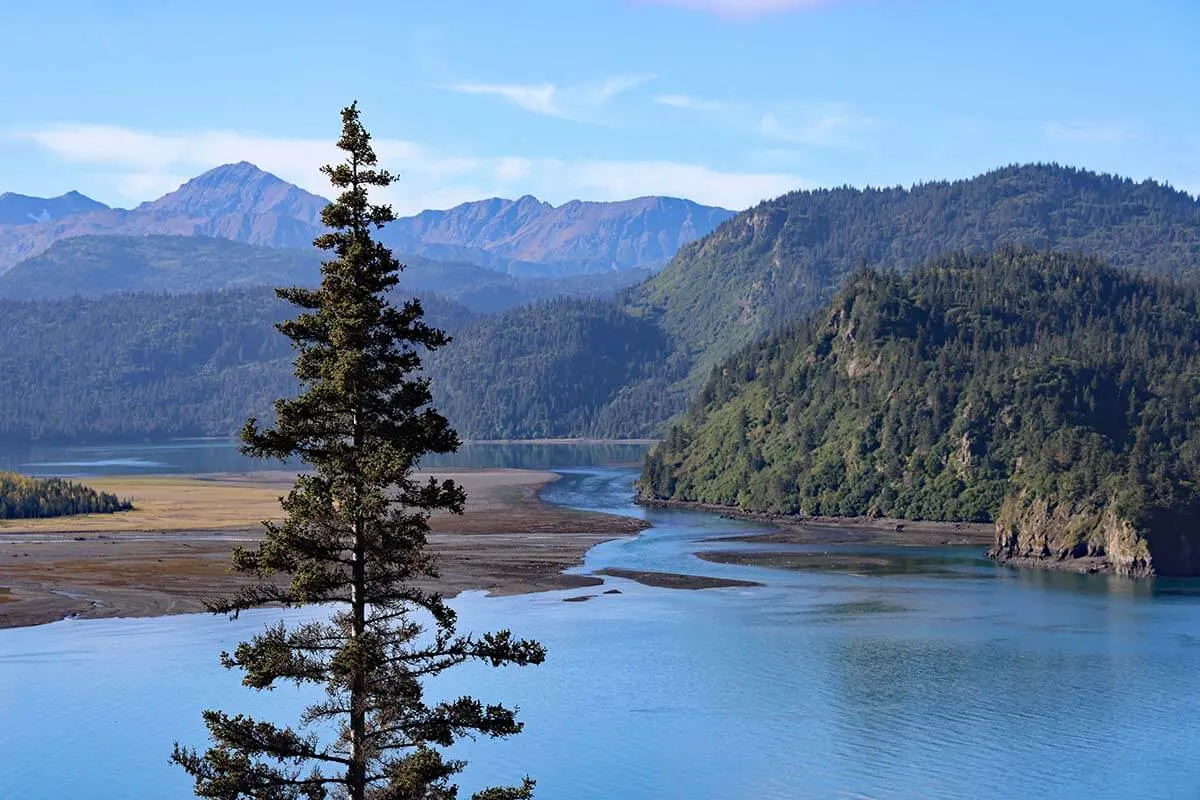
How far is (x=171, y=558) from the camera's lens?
486 ft

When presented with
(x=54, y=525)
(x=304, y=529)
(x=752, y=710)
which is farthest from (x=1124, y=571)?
(x=304, y=529)

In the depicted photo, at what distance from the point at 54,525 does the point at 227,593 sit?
219ft

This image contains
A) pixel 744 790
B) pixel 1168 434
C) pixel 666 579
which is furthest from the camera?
pixel 1168 434

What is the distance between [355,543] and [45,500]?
16748 centimetres

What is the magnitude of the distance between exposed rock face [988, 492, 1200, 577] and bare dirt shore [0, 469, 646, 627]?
45.1 metres

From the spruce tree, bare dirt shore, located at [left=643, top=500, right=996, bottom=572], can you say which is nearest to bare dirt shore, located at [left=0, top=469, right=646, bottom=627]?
bare dirt shore, located at [left=643, top=500, right=996, bottom=572]

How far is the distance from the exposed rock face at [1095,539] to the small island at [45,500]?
357ft

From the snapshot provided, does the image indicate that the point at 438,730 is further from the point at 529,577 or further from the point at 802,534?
the point at 802,534

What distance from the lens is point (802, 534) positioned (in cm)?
18900

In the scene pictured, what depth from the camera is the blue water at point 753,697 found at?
2808 inches

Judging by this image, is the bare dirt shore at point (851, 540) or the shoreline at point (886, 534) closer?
the bare dirt shore at point (851, 540)

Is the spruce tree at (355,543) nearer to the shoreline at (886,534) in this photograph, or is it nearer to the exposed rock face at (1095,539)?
the exposed rock face at (1095,539)

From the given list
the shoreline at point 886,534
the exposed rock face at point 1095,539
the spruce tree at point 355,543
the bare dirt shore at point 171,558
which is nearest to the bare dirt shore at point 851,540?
the shoreline at point 886,534

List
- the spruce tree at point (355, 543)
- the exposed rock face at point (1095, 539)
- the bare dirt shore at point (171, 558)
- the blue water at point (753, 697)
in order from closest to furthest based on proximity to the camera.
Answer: the spruce tree at point (355, 543) < the blue water at point (753, 697) < the bare dirt shore at point (171, 558) < the exposed rock face at point (1095, 539)
